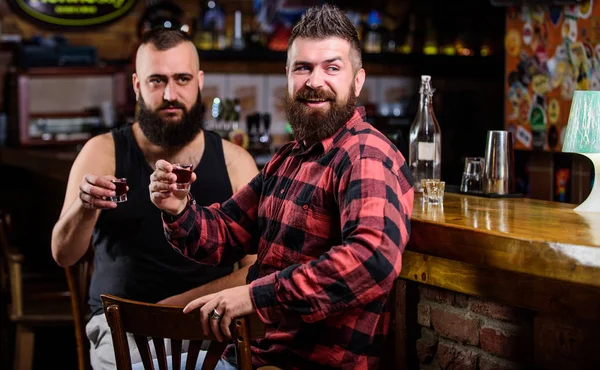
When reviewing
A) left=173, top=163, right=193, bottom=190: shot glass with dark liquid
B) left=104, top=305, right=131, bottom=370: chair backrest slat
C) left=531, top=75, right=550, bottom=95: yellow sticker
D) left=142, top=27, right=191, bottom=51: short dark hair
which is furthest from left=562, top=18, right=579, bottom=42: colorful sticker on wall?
left=104, top=305, right=131, bottom=370: chair backrest slat

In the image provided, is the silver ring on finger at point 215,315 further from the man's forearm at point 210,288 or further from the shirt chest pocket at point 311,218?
the man's forearm at point 210,288

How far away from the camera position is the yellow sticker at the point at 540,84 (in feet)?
17.2

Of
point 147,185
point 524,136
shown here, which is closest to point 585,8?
point 524,136

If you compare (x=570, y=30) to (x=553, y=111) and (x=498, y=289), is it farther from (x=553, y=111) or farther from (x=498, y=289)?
(x=498, y=289)

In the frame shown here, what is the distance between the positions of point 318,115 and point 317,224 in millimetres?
289

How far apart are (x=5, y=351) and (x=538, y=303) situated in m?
3.60

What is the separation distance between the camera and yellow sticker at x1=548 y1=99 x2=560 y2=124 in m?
5.13

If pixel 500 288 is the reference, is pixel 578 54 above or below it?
above

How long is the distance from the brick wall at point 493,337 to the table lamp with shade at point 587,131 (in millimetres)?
468

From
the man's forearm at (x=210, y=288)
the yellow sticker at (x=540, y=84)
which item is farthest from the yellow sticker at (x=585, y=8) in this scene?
the man's forearm at (x=210, y=288)

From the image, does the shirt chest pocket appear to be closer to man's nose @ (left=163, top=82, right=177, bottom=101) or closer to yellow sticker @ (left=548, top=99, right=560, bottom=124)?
man's nose @ (left=163, top=82, right=177, bottom=101)

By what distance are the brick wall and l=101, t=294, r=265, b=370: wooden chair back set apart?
0.74 meters

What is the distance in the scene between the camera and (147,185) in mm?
3072

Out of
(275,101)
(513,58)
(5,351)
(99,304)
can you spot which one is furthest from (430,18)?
(99,304)
